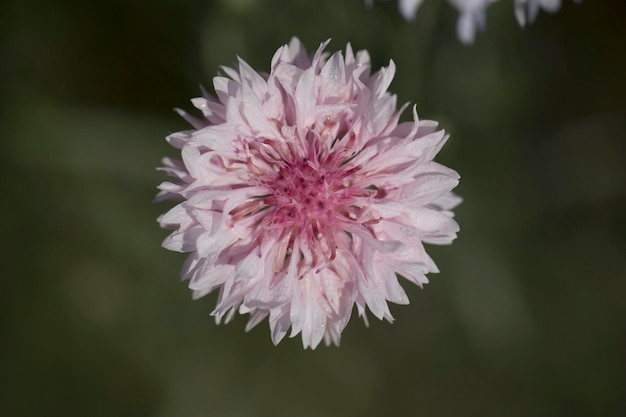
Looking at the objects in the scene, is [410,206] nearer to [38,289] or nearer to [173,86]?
[173,86]

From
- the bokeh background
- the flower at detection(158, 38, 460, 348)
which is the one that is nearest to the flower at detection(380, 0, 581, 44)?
the flower at detection(158, 38, 460, 348)

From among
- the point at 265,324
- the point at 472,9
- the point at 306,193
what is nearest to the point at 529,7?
the point at 472,9

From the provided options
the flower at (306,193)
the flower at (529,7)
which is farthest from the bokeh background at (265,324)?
the flower at (306,193)

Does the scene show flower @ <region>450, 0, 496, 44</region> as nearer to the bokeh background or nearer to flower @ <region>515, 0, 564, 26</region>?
flower @ <region>515, 0, 564, 26</region>

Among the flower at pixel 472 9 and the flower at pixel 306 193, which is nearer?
the flower at pixel 306 193

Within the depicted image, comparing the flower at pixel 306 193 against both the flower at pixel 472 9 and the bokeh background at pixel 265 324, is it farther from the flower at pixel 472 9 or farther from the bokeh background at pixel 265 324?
the bokeh background at pixel 265 324
